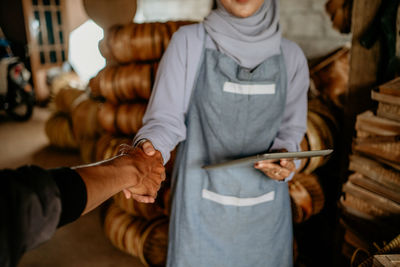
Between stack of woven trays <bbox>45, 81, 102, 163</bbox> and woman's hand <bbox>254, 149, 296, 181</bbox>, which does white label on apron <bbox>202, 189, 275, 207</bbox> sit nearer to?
woman's hand <bbox>254, 149, 296, 181</bbox>

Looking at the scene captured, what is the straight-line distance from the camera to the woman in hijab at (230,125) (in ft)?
4.64

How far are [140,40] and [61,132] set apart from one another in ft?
10.1

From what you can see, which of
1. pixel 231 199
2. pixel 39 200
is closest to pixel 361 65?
pixel 231 199

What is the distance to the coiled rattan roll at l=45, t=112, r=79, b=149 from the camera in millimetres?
4820

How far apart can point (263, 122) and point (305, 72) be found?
1.02 ft

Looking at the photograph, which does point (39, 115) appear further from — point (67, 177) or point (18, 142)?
point (67, 177)

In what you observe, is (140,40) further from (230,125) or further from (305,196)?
(305,196)

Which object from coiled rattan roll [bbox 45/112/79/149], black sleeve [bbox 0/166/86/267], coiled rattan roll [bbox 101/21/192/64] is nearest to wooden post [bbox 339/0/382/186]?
coiled rattan roll [bbox 101/21/192/64]

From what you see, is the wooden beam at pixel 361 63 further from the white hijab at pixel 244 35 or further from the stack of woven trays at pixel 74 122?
the stack of woven trays at pixel 74 122

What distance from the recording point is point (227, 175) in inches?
58.9

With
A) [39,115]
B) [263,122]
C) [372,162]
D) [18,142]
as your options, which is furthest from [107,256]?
[39,115]

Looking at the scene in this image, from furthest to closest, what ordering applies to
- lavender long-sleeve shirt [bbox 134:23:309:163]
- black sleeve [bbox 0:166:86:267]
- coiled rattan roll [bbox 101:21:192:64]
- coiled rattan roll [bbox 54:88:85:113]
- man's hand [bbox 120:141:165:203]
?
coiled rattan roll [bbox 54:88:85:113] < coiled rattan roll [bbox 101:21:192:64] < lavender long-sleeve shirt [bbox 134:23:309:163] < man's hand [bbox 120:141:165:203] < black sleeve [bbox 0:166:86:267]

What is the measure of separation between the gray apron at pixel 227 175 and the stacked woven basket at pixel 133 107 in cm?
69

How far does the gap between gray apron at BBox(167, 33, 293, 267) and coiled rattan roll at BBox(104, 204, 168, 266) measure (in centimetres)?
77
